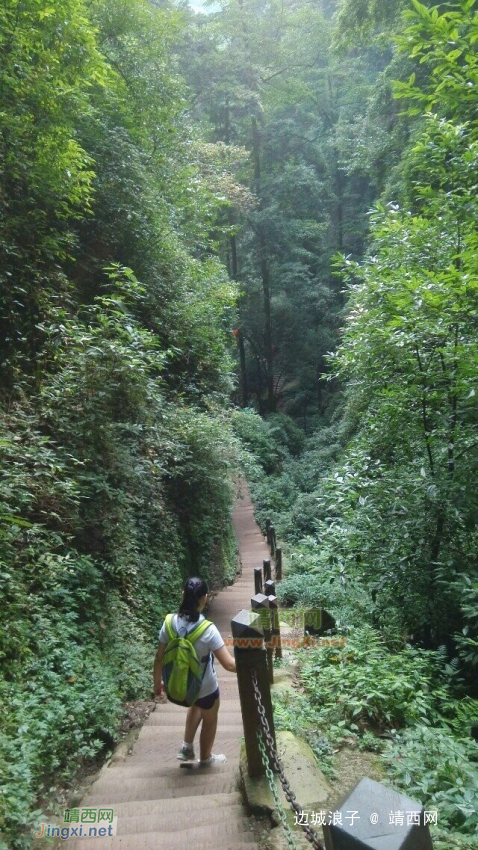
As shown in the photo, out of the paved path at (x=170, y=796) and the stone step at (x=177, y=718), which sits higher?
the paved path at (x=170, y=796)

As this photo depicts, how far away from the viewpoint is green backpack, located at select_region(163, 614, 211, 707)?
3389 mm

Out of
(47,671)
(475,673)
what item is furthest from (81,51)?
(475,673)

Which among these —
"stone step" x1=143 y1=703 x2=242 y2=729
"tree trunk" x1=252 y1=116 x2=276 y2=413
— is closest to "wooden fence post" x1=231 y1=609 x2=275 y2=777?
"stone step" x1=143 y1=703 x2=242 y2=729

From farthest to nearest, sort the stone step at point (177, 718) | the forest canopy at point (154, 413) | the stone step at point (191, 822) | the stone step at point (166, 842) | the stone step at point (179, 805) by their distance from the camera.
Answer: the stone step at point (177, 718) < the forest canopy at point (154, 413) < the stone step at point (179, 805) < the stone step at point (191, 822) < the stone step at point (166, 842)

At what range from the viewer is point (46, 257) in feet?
22.9

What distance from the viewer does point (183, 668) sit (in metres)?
3.38

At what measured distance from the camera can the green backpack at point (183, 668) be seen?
3.39m

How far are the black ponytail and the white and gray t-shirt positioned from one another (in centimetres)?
4

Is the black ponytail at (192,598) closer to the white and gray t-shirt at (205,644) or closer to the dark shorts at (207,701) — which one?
the white and gray t-shirt at (205,644)

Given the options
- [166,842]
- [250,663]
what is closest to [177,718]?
[166,842]

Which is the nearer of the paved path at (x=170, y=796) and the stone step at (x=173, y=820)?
the paved path at (x=170, y=796)

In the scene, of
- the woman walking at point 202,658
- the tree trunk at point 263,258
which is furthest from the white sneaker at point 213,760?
the tree trunk at point 263,258

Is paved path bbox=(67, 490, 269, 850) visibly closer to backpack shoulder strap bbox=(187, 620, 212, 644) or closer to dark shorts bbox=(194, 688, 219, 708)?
dark shorts bbox=(194, 688, 219, 708)

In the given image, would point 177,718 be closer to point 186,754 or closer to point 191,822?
point 186,754
